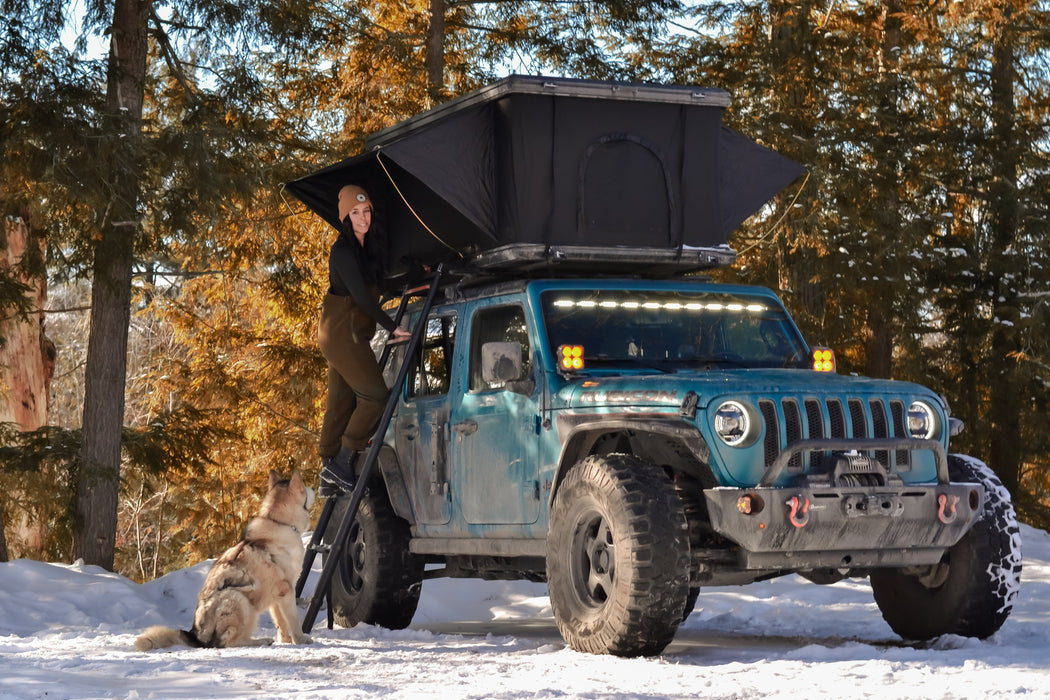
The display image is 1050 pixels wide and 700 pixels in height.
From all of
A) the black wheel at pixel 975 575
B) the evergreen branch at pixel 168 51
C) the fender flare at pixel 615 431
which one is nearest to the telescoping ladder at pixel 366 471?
the fender flare at pixel 615 431

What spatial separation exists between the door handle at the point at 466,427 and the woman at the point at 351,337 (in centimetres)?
83

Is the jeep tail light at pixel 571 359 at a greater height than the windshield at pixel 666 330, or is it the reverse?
the windshield at pixel 666 330

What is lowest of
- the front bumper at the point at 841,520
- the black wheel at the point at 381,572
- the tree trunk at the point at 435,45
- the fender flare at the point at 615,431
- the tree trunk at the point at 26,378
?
the black wheel at the point at 381,572

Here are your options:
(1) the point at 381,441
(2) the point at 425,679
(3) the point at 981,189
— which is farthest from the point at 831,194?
(2) the point at 425,679

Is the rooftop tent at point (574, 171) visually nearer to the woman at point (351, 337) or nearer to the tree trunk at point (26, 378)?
the woman at point (351, 337)

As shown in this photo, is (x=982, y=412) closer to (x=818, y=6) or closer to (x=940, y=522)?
(x=818, y=6)

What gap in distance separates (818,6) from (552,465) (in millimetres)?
15075

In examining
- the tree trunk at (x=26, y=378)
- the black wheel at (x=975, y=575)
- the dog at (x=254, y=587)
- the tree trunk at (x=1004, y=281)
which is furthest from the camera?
the tree trunk at (x=1004, y=281)

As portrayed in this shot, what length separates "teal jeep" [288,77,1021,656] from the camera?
683cm

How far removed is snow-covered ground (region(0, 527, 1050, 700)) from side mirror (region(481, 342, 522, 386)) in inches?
60.2

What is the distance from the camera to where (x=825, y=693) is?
5.73 m

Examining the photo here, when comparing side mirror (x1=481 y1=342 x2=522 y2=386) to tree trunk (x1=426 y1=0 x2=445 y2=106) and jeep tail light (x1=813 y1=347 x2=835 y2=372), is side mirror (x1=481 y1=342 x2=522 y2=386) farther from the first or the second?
tree trunk (x1=426 y1=0 x2=445 y2=106)

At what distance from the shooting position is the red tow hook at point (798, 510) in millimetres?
6609

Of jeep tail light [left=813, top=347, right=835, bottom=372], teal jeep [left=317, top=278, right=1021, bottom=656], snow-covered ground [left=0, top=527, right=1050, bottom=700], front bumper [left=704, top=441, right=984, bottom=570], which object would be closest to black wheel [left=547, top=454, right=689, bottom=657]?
teal jeep [left=317, top=278, right=1021, bottom=656]
